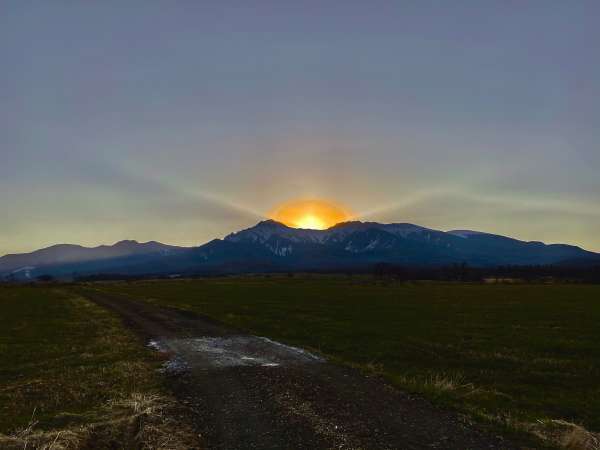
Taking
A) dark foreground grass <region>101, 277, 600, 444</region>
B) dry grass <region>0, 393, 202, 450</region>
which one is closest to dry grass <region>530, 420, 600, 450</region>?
dark foreground grass <region>101, 277, 600, 444</region>

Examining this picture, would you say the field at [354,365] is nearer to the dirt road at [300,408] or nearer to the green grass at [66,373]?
the green grass at [66,373]

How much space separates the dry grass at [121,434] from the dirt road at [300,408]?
0.72 m

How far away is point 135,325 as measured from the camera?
43.0 m

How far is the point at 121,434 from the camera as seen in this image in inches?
517

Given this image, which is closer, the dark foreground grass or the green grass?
the green grass

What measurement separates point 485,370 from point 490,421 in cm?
1116

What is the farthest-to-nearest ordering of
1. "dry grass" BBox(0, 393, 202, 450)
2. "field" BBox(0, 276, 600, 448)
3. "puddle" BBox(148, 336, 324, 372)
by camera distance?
"puddle" BBox(148, 336, 324, 372) < "field" BBox(0, 276, 600, 448) < "dry grass" BBox(0, 393, 202, 450)

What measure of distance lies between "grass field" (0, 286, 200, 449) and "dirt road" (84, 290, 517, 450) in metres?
1.51

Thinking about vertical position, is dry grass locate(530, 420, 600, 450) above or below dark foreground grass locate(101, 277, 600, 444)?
above

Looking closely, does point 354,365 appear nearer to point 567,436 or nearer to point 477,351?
point 567,436

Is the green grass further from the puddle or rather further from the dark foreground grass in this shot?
the dark foreground grass

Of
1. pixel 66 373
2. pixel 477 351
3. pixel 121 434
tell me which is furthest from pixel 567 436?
pixel 66 373

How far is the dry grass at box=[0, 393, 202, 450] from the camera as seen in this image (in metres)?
12.2

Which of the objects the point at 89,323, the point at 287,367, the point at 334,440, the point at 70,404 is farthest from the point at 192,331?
the point at 334,440
